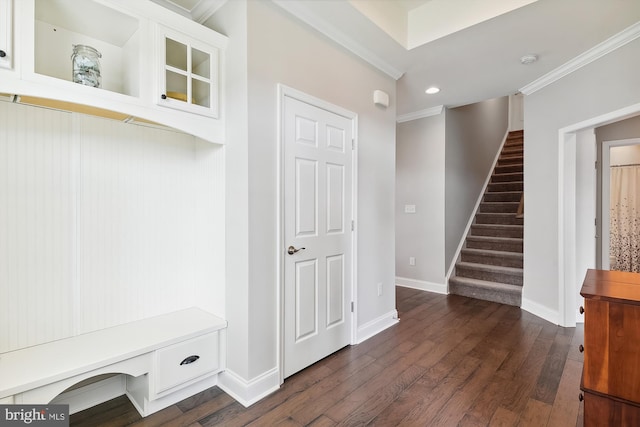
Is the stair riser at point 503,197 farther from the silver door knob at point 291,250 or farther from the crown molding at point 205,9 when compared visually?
the crown molding at point 205,9

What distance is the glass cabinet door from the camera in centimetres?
193

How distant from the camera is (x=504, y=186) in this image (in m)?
5.55

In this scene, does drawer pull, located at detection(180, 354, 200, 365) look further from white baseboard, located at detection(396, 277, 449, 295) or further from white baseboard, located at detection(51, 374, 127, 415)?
white baseboard, located at detection(396, 277, 449, 295)

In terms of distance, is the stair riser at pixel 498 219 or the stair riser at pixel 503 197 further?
the stair riser at pixel 503 197

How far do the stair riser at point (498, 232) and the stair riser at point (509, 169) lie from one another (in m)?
1.60

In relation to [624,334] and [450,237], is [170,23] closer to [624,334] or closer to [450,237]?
[624,334]

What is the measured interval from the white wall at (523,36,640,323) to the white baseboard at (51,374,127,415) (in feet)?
13.1

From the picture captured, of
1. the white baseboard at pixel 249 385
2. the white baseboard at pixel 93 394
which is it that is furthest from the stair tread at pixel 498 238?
→ the white baseboard at pixel 93 394

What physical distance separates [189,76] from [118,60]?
1.65 feet

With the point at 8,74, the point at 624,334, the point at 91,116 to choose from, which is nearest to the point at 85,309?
the point at 91,116

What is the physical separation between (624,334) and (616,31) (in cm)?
238

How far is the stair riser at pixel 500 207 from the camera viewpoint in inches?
202

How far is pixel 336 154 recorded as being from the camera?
8.57 ft

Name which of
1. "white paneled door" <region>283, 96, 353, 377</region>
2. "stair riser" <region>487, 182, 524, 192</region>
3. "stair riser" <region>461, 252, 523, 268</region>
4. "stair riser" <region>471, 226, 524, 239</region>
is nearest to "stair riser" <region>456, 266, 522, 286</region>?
"stair riser" <region>461, 252, 523, 268</region>
